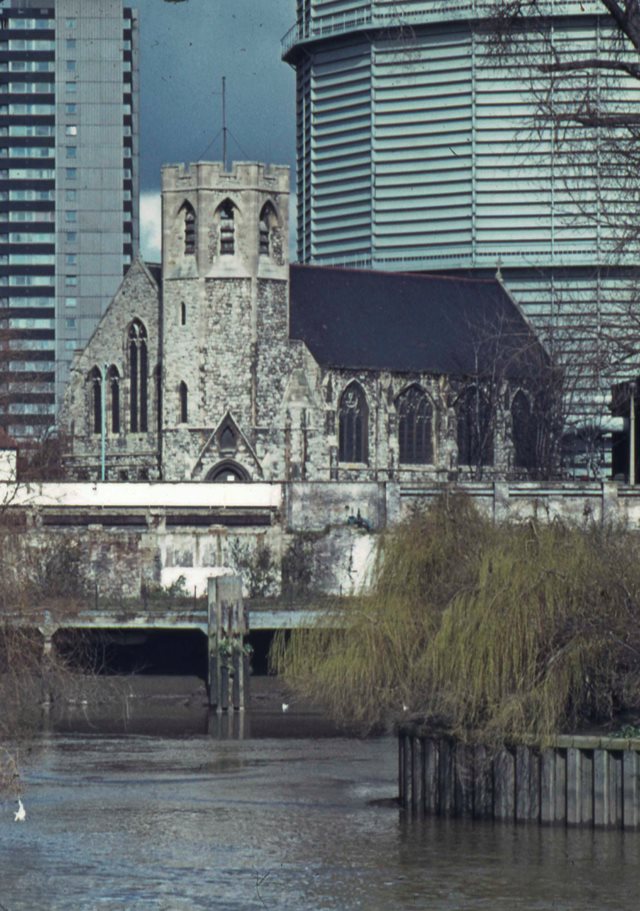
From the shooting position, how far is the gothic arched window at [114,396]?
3871 inches

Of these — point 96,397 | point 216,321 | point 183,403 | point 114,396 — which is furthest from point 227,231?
point 96,397

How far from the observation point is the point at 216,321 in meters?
94.5

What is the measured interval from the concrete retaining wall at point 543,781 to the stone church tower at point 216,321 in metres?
54.2

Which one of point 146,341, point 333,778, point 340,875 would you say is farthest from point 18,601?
point 146,341

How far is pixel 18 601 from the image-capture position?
38438mm

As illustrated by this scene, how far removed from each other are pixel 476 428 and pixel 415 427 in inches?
141

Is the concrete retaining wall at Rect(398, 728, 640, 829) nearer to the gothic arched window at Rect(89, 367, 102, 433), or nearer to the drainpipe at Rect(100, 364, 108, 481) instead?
the drainpipe at Rect(100, 364, 108, 481)

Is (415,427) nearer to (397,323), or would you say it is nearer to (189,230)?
(397,323)

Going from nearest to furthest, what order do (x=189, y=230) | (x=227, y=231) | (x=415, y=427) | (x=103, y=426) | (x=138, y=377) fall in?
(x=227, y=231) → (x=189, y=230) → (x=103, y=426) → (x=138, y=377) → (x=415, y=427)

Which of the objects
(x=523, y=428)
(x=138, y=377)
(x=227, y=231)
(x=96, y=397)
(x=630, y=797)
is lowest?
(x=630, y=797)

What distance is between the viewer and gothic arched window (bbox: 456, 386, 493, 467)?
337 ft

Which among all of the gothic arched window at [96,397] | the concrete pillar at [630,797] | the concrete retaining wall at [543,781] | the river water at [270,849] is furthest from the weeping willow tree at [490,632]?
the gothic arched window at [96,397]

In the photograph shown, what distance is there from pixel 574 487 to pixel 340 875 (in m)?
53.5

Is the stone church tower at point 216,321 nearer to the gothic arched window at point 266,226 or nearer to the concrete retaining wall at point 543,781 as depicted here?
the gothic arched window at point 266,226
